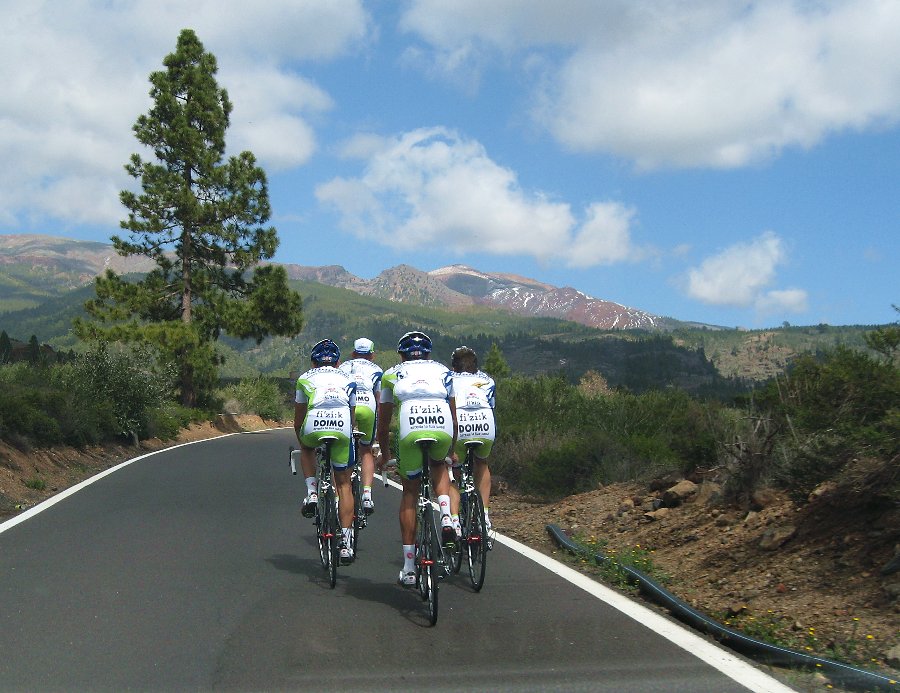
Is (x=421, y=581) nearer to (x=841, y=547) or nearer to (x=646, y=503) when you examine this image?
(x=841, y=547)

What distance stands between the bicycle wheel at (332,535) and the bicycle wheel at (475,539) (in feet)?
3.37

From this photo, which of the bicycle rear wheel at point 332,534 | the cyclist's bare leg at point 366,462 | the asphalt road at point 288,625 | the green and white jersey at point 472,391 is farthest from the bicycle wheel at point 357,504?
the green and white jersey at point 472,391

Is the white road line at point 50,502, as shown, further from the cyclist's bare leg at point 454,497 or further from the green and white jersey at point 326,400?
the cyclist's bare leg at point 454,497

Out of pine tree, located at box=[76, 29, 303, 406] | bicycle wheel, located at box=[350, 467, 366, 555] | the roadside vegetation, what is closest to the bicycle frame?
bicycle wheel, located at box=[350, 467, 366, 555]

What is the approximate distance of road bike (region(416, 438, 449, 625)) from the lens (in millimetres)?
6118

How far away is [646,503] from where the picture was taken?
10.4m

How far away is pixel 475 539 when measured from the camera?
24.0ft

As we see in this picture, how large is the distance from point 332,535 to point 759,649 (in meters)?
3.40

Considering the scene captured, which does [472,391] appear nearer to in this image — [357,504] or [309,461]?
[309,461]

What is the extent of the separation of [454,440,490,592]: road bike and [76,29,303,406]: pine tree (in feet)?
107

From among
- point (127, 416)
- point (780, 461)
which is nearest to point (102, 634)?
point (780, 461)

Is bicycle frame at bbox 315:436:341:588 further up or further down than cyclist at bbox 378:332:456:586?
further down

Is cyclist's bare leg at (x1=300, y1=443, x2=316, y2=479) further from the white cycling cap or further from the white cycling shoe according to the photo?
the white cycling cap

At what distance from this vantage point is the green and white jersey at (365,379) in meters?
9.64
